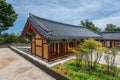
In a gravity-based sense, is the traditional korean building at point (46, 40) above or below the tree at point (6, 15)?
below

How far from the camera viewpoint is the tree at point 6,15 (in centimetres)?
3108

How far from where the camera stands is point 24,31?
18.5 meters

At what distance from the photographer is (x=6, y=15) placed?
3162 cm

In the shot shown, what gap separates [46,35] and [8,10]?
22.0 metres

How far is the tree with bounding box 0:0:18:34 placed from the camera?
1224 inches

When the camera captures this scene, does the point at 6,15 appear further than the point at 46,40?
Yes

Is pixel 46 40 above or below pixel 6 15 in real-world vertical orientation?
below

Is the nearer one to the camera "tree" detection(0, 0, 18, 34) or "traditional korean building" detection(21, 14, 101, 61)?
"traditional korean building" detection(21, 14, 101, 61)

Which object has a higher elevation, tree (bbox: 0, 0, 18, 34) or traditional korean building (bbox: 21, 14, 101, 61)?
tree (bbox: 0, 0, 18, 34)

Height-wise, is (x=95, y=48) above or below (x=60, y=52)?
above

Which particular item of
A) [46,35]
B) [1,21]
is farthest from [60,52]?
[1,21]

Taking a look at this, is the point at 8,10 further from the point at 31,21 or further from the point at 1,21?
the point at 31,21

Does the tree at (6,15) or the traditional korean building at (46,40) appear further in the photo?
the tree at (6,15)

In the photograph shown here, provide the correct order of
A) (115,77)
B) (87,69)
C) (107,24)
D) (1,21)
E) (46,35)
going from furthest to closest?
(107,24) < (1,21) < (46,35) < (87,69) < (115,77)
